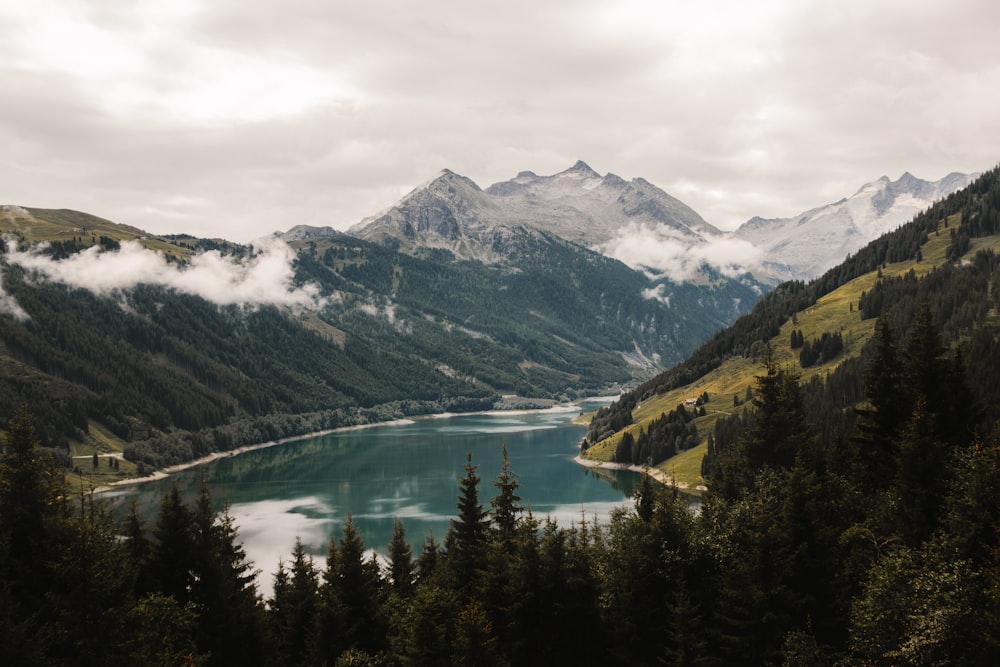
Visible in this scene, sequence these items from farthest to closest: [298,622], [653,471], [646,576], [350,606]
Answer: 1. [653,471]
2. [298,622]
3. [350,606]
4. [646,576]

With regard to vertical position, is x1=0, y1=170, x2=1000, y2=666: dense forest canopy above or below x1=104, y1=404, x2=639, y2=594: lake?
above

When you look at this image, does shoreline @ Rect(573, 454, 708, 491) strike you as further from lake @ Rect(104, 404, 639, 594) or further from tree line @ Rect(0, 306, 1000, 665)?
tree line @ Rect(0, 306, 1000, 665)

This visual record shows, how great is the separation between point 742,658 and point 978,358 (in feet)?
312

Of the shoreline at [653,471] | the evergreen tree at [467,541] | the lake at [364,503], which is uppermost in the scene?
the evergreen tree at [467,541]

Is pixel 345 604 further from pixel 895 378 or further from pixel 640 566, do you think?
pixel 895 378

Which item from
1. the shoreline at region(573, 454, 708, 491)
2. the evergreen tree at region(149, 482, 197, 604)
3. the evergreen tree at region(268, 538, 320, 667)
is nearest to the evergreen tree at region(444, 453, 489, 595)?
the evergreen tree at region(268, 538, 320, 667)

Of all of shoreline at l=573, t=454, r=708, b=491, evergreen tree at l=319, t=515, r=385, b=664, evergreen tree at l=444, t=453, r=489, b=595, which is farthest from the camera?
shoreline at l=573, t=454, r=708, b=491

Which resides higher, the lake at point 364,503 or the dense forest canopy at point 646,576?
the dense forest canopy at point 646,576

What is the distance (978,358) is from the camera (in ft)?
376

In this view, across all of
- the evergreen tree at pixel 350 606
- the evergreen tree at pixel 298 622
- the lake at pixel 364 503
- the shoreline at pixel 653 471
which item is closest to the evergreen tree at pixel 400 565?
the evergreen tree at pixel 298 622

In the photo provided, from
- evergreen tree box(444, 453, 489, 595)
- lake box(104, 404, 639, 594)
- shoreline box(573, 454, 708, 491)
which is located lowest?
lake box(104, 404, 639, 594)

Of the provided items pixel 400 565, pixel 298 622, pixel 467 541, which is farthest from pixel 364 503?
pixel 467 541

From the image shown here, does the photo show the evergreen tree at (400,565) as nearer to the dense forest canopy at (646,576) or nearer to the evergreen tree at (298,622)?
the dense forest canopy at (646,576)

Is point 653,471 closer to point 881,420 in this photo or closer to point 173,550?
point 881,420
